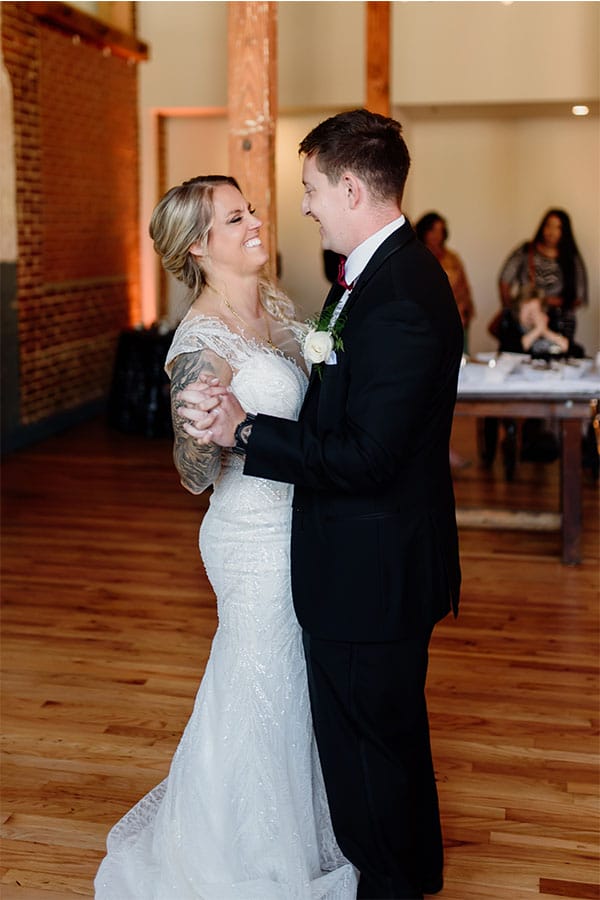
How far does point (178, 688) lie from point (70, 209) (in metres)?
6.14

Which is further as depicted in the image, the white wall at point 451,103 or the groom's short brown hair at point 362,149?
the white wall at point 451,103

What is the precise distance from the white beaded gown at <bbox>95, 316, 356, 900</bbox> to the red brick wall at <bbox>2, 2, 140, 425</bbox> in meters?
6.11

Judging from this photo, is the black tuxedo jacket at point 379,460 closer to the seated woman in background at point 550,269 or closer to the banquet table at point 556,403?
the banquet table at point 556,403

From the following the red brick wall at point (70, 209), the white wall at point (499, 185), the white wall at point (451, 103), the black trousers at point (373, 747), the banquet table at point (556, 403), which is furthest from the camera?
the white wall at point (499, 185)

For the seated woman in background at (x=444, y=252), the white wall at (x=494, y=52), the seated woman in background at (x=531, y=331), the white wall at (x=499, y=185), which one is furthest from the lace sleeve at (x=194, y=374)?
the white wall at (x=499, y=185)

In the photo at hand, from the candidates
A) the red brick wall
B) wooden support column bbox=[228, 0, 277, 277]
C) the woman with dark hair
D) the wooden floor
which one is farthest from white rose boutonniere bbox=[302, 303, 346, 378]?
the red brick wall

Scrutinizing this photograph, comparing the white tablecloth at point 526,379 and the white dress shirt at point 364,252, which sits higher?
the white dress shirt at point 364,252

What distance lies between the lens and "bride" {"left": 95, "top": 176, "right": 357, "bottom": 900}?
255 cm

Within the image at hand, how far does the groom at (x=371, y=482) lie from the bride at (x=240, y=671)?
0.15 metres

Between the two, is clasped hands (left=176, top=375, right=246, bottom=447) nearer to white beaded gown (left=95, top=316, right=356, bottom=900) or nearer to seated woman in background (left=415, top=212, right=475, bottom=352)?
white beaded gown (left=95, top=316, right=356, bottom=900)

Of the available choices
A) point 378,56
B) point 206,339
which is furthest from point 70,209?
point 206,339

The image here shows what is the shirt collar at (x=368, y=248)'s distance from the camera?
7.34ft

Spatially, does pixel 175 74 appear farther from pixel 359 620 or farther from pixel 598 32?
pixel 359 620

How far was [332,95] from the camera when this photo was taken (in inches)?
→ 393
